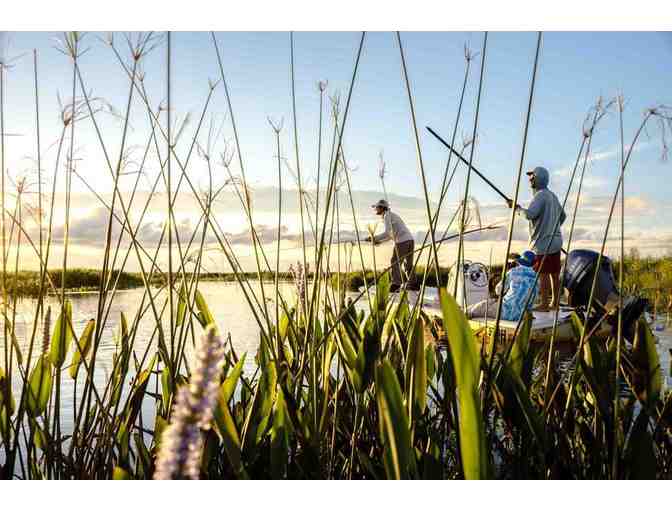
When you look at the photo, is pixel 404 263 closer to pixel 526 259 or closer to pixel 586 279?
pixel 526 259

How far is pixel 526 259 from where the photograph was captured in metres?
3.87

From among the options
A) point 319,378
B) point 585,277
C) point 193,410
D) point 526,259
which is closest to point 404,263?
point 319,378

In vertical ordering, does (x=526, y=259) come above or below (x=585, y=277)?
above

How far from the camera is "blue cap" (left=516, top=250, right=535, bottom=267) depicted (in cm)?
384

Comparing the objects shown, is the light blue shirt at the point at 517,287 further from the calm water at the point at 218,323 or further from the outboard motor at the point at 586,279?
the calm water at the point at 218,323

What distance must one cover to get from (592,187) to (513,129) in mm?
380

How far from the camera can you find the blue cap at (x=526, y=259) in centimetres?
384

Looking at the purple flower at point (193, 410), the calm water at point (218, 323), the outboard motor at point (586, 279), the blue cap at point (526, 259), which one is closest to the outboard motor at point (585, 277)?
the outboard motor at point (586, 279)

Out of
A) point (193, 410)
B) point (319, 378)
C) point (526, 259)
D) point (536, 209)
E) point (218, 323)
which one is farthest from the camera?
point (526, 259)

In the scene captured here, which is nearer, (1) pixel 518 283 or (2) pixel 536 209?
(2) pixel 536 209

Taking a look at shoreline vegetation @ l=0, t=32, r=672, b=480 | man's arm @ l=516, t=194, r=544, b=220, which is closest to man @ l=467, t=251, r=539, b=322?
man's arm @ l=516, t=194, r=544, b=220
